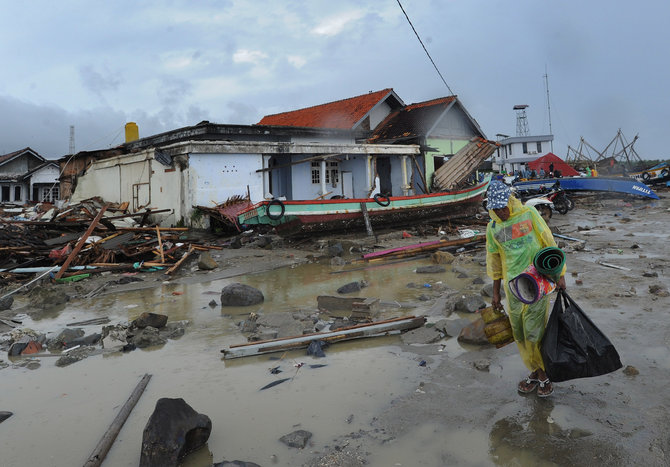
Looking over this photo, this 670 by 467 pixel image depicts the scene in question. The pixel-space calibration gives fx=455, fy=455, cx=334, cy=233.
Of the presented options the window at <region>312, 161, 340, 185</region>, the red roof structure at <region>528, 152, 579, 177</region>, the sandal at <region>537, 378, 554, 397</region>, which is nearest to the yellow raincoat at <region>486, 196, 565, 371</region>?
the sandal at <region>537, 378, 554, 397</region>

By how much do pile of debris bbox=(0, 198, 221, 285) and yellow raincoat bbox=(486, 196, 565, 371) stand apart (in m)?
7.70

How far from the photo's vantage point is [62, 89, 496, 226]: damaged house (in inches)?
554

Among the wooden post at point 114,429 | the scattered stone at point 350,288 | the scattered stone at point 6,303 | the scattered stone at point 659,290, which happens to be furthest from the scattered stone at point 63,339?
the scattered stone at point 659,290

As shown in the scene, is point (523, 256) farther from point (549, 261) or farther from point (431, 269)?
point (431, 269)

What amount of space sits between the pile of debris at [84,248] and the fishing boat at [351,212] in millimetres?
1844

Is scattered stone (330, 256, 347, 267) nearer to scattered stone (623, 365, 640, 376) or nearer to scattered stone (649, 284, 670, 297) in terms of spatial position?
scattered stone (649, 284, 670, 297)

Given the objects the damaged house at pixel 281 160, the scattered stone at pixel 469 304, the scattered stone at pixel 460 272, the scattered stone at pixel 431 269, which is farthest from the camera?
the damaged house at pixel 281 160

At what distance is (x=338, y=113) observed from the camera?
2441cm

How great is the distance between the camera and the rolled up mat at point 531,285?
10.7 feet

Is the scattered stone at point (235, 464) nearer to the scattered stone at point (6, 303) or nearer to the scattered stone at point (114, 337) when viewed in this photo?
the scattered stone at point (114, 337)

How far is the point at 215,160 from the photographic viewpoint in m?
14.1

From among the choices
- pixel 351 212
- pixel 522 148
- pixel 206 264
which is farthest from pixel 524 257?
pixel 522 148

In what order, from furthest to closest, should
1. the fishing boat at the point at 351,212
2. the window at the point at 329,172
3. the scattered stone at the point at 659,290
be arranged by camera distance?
the window at the point at 329,172 → the fishing boat at the point at 351,212 → the scattered stone at the point at 659,290

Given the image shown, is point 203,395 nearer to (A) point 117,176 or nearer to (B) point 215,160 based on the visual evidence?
(B) point 215,160
